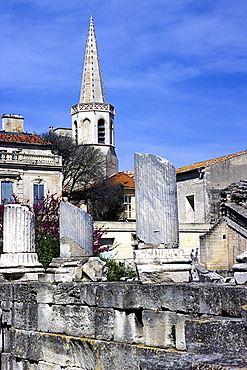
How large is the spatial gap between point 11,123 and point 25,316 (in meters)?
37.4

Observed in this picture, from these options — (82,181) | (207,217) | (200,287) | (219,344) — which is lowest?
(219,344)

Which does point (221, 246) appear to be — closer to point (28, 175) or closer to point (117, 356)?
point (117, 356)

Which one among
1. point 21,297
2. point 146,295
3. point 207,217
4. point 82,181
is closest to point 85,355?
point 146,295

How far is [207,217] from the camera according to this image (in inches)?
1486

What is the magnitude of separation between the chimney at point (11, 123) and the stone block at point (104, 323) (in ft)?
128

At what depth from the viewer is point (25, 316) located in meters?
9.59

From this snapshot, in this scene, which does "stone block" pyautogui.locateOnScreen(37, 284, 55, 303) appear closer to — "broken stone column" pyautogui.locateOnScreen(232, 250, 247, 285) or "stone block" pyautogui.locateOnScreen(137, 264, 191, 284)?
"stone block" pyautogui.locateOnScreen(137, 264, 191, 284)

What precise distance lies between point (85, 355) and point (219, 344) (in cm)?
289

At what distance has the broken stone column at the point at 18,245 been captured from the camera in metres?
10.9

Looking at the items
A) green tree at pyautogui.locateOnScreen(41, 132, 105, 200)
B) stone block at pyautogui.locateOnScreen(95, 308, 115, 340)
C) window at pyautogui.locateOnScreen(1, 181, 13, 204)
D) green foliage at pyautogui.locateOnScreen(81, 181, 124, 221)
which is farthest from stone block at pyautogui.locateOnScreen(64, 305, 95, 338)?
green tree at pyautogui.locateOnScreen(41, 132, 105, 200)

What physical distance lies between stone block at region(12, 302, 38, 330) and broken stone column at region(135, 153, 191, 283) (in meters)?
2.33

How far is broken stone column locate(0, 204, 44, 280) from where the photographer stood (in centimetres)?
1091

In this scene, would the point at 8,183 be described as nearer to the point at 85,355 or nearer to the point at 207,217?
the point at 207,217

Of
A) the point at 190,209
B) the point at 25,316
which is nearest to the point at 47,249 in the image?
the point at 25,316
